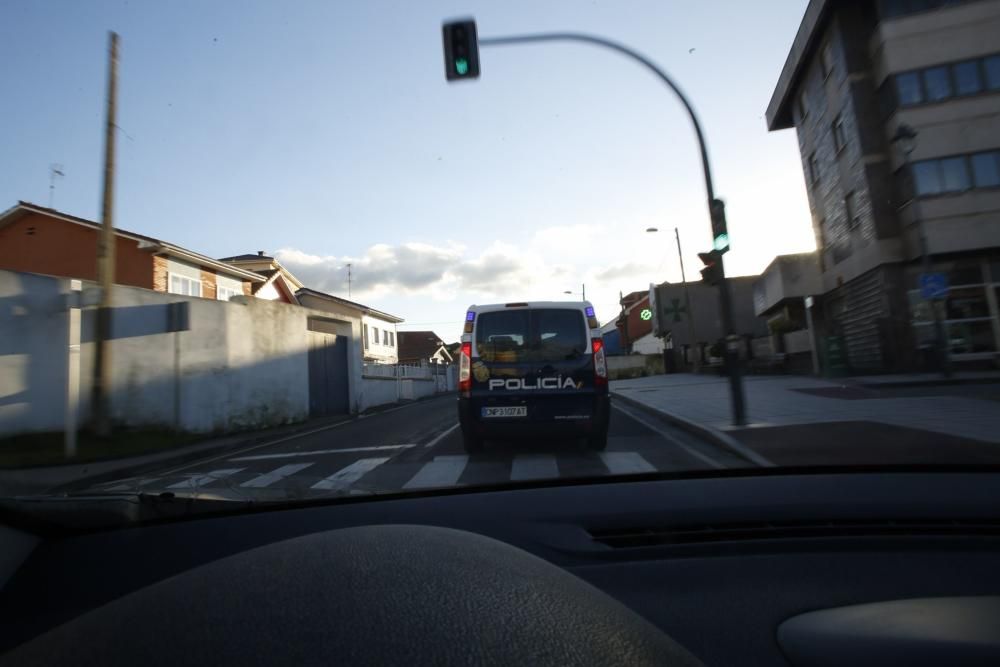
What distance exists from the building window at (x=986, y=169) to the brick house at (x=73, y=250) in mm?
29039

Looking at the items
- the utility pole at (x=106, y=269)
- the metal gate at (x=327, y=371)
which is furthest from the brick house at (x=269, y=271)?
the utility pole at (x=106, y=269)

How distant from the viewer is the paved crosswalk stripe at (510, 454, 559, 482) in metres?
6.00

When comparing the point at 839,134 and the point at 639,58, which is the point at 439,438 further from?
the point at 839,134

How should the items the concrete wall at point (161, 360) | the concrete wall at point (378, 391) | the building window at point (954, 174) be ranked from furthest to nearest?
the concrete wall at point (378, 391) → the building window at point (954, 174) → the concrete wall at point (161, 360)

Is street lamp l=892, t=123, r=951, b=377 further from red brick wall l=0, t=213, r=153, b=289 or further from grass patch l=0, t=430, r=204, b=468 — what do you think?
red brick wall l=0, t=213, r=153, b=289

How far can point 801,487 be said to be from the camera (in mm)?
2797

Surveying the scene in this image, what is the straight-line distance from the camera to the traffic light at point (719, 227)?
9.98 meters

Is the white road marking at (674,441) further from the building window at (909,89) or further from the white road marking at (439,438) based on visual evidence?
the building window at (909,89)

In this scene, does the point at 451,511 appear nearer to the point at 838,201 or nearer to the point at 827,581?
the point at 827,581

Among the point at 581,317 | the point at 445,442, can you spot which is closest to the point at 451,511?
the point at 581,317

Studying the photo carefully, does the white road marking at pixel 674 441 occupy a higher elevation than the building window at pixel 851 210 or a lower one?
lower

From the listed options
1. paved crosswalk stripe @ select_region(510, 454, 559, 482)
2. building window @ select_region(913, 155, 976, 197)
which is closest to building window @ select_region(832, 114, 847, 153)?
building window @ select_region(913, 155, 976, 197)

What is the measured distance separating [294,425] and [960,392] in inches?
649

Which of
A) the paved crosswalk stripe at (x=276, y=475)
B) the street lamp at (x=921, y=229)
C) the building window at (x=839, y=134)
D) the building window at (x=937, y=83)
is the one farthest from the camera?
the building window at (x=839, y=134)
